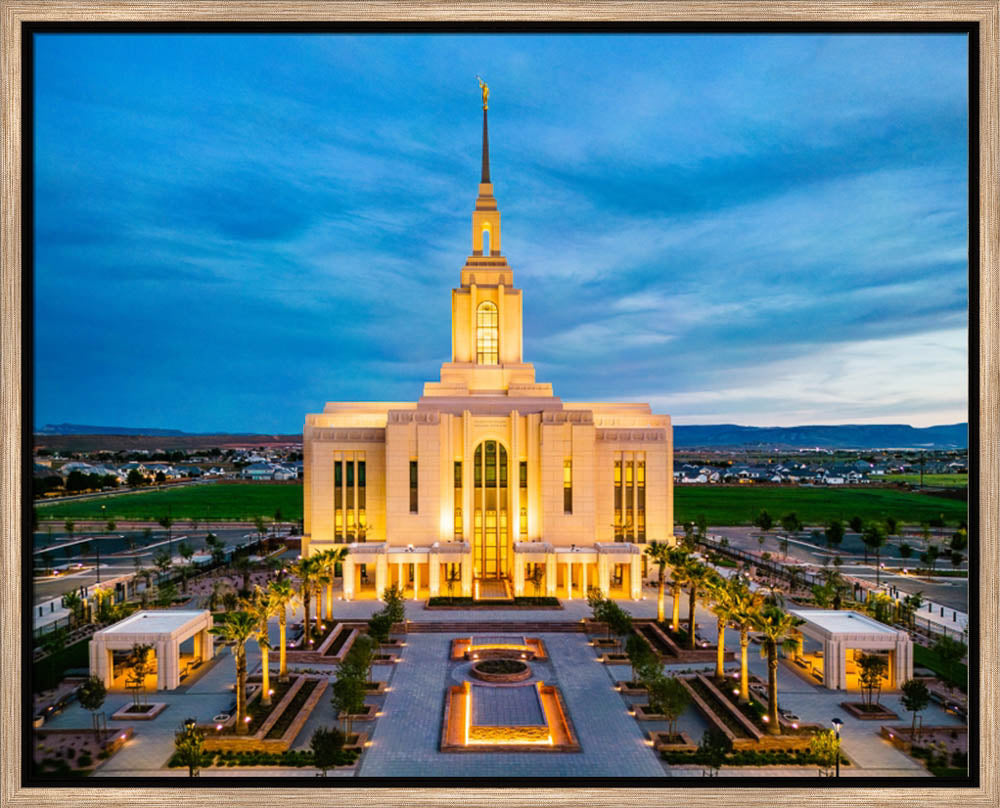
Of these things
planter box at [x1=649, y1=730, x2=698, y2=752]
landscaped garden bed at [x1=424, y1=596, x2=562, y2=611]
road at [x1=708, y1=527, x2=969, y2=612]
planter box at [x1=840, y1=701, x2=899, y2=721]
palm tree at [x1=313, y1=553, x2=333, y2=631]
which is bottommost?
road at [x1=708, y1=527, x2=969, y2=612]

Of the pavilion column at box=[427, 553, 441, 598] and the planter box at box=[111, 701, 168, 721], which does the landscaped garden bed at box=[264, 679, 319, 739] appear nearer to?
the planter box at box=[111, 701, 168, 721]

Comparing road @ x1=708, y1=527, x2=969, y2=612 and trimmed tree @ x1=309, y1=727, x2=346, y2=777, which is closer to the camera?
trimmed tree @ x1=309, y1=727, x2=346, y2=777

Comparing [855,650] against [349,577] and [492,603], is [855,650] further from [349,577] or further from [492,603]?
[349,577]

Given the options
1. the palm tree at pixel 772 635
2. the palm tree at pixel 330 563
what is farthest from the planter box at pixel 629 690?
the palm tree at pixel 330 563

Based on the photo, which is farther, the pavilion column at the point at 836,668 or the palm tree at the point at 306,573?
the palm tree at the point at 306,573

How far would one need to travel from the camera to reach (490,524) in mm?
36562

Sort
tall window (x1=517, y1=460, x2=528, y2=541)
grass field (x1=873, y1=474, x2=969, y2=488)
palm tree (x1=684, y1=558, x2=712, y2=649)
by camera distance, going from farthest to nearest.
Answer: grass field (x1=873, y1=474, x2=969, y2=488)
tall window (x1=517, y1=460, x2=528, y2=541)
palm tree (x1=684, y1=558, x2=712, y2=649)

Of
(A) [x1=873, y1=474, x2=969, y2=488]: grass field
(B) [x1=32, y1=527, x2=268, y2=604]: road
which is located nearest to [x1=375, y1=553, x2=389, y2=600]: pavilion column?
(B) [x1=32, y1=527, x2=268, y2=604]: road

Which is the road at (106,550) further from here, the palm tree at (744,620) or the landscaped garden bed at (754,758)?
the palm tree at (744,620)

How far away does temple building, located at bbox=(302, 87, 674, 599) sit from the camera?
33.5m

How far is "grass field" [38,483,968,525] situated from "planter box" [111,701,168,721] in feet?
164

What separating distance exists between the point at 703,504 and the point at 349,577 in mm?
65653

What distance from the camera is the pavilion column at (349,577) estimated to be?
32.5m

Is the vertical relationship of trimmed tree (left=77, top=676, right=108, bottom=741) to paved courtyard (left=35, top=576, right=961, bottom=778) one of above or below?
above
